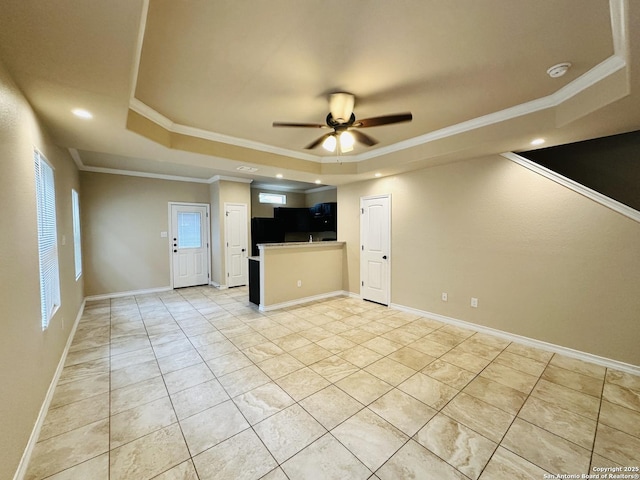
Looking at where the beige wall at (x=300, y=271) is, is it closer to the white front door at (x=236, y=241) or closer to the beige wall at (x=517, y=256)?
the beige wall at (x=517, y=256)

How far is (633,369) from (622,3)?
3289mm

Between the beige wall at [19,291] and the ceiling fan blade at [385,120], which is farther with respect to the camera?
the ceiling fan blade at [385,120]

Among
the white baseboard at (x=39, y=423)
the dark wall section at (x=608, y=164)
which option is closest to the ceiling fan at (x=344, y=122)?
the dark wall section at (x=608, y=164)

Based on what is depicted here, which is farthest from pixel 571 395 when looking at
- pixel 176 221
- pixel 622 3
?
pixel 176 221

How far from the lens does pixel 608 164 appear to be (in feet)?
11.7

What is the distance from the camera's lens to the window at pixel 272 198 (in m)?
7.45

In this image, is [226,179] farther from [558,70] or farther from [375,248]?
[558,70]

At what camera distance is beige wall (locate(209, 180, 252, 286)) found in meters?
6.04

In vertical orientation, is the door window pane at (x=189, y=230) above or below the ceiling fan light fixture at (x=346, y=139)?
below

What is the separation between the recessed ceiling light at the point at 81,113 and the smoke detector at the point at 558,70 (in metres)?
3.93

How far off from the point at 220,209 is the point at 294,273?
256cm

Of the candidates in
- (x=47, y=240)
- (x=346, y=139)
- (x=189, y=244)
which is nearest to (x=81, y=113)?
(x=47, y=240)

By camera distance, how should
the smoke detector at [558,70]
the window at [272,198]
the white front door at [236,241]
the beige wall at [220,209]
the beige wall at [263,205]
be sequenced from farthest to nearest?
the window at [272,198] → the beige wall at [263,205] → the white front door at [236,241] → the beige wall at [220,209] → the smoke detector at [558,70]

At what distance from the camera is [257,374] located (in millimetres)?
2561
